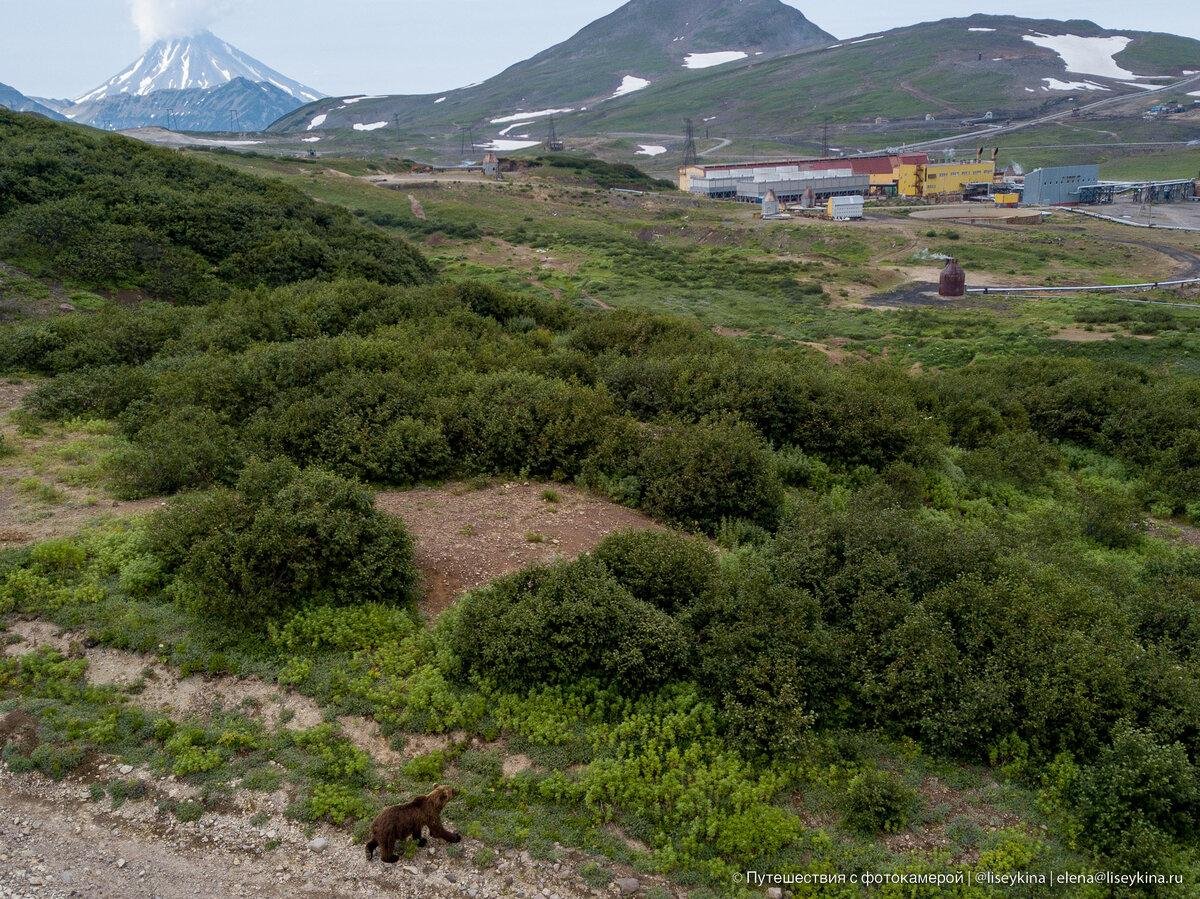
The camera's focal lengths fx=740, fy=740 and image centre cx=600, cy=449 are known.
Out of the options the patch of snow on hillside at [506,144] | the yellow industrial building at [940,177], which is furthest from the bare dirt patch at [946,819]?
the patch of snow on hillside at [506,144]

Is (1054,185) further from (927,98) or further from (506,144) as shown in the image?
(506,144)

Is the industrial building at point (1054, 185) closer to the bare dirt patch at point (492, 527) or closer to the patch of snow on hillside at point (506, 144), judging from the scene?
the bare dirt patch at point (492, 527)

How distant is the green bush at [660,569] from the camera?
8.52m

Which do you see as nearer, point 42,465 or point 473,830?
point 473,830

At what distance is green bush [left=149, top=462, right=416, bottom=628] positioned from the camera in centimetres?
800

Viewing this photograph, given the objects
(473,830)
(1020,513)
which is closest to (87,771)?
(473,830)

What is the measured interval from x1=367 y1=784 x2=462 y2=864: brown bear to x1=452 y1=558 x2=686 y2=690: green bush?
66.4 inches

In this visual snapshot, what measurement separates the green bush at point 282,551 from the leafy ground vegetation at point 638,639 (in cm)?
4

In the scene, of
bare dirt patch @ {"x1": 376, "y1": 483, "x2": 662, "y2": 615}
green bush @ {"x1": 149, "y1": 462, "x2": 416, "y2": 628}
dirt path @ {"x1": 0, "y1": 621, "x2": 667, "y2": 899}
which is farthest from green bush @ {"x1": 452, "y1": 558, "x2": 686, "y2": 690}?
dirt path @ {"x1": 0, "y1": 621, "x2": 667, "y2": 899}

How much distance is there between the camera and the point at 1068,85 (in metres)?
154

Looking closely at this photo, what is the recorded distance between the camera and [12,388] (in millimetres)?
14984

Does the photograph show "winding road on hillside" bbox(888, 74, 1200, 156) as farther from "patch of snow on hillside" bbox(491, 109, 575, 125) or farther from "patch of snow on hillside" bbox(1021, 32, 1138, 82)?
"patch of snow on hillside" bbox(491, 109, 575, 125)

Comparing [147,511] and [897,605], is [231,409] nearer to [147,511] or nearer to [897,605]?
[147,511]

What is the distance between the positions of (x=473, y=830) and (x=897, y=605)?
4.91 metres
